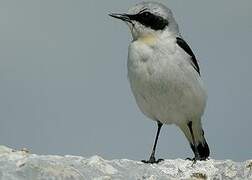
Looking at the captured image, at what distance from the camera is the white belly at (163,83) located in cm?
1131

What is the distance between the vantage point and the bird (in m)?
11.3

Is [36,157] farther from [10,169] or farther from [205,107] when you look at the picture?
[205,107]

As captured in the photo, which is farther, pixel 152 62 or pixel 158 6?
pixel 158 6

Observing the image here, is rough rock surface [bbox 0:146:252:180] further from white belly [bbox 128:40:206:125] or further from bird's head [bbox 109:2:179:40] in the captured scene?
bird's head [bbox 109:2:179:40]

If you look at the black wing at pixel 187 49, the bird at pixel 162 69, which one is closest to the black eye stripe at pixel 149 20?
the bird at pixel 162 69

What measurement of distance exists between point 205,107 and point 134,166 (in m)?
4.72

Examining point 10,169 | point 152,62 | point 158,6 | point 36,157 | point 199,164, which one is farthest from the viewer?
point 158,6

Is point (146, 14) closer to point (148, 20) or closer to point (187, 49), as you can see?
point (148, 20)

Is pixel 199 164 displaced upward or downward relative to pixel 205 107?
downward

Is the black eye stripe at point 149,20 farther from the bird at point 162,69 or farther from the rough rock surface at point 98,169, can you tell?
the rough rock surface at point 98,169

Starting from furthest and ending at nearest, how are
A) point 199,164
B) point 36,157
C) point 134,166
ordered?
point 199,164, point 134,166, point 36,157

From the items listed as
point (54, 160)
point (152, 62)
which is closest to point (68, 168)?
point (54, 160)

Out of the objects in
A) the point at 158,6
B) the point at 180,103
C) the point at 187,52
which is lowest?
the point at 180,103

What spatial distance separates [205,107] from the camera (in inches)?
485
